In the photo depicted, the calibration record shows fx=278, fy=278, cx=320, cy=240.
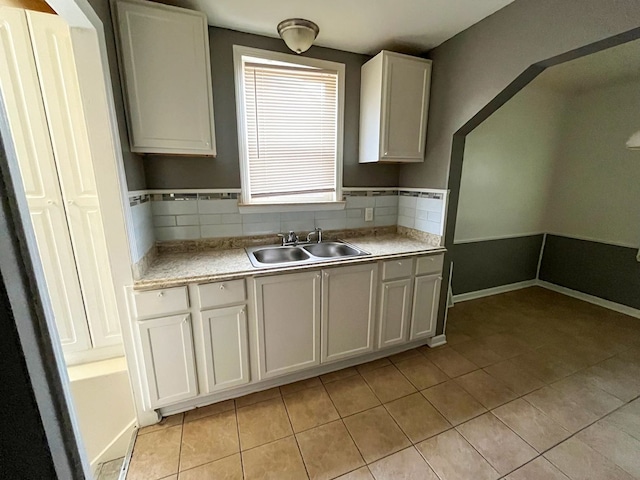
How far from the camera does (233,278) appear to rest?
1.65 meters

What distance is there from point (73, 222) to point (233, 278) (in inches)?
37.4

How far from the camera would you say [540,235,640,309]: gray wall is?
2963 mm

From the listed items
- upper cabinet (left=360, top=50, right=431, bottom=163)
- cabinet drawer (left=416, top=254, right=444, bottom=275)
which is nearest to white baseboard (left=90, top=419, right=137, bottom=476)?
cabinet drawer (left=416, top=254, right=444, bottom=275)

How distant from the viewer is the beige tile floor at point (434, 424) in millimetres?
1442

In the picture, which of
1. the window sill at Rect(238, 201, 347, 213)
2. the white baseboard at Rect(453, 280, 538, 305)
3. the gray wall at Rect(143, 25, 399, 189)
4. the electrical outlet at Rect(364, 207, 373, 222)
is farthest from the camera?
the white baseboard at Rect(453, 280, 538, 305)

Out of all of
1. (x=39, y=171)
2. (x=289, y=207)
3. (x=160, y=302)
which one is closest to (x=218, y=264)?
(x=160, y=302)

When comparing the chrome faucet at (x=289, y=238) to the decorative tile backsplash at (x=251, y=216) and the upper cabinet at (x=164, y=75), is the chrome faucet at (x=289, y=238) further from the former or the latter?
the upper cabinet at (x=164, y=75)

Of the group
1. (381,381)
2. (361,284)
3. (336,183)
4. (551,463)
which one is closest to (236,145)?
(336,183)

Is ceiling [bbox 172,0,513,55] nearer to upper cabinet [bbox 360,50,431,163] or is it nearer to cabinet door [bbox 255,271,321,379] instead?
upper cabinet [bbox 360,50,431,163]

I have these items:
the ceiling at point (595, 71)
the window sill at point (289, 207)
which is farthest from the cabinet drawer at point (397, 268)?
the ceiling at point (595, 71)

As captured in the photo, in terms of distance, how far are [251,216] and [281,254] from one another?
1.26ft

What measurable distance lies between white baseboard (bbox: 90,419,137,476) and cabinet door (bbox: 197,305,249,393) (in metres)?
0.51

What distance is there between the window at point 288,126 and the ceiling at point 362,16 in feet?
0.65

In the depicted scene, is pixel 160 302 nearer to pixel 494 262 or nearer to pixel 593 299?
pixel 494 262
